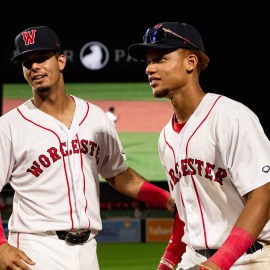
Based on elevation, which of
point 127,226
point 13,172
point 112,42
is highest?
point 13,172

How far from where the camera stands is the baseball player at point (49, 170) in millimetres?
3680

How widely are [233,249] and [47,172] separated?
4.85 feet

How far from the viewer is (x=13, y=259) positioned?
344 cm

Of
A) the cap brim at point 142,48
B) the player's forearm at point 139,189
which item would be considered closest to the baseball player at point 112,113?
the player's forearm at point 139,189

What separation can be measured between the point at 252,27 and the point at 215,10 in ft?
2.63

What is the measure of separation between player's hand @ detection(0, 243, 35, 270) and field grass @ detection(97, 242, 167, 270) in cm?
559

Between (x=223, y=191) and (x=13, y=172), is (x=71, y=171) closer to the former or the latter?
(x=13, y=172)

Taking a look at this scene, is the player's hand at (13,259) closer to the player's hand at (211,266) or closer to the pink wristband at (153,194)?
the pink wristband at (153,194)

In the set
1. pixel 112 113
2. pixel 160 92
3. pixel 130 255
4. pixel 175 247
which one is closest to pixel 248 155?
pixel 160 92

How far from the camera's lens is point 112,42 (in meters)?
13.1

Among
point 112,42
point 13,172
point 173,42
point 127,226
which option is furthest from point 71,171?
point 112,42

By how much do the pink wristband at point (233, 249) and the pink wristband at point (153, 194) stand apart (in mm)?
1378

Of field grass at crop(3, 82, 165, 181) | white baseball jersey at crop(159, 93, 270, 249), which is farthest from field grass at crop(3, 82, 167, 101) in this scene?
white baseball jersey at crop(159, 93, 270, 249)

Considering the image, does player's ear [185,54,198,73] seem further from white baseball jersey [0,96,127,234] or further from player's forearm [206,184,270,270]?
white baseball jersey [0,96,127,234]
